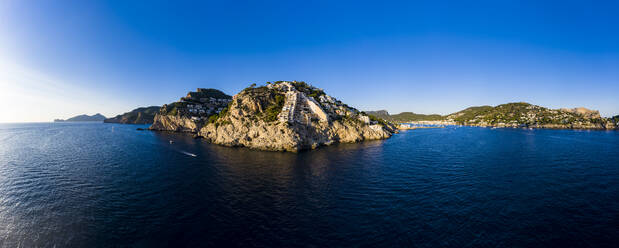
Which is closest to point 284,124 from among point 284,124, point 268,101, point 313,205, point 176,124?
point 284,124

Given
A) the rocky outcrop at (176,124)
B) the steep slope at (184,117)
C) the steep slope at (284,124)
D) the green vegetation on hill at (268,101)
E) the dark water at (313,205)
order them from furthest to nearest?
1. the steep slope at (184,117)
2. the rocky outcrop at (176,124)
3. the green vegetation on hill at (268,101)
4. the steep slope at (284,124)
5. the dark water at (313,205)

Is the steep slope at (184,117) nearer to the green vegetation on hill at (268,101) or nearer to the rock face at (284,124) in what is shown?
the rock face at (284,124)

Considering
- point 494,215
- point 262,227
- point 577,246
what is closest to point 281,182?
point 262,227

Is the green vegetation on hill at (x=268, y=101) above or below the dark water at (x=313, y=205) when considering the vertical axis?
above

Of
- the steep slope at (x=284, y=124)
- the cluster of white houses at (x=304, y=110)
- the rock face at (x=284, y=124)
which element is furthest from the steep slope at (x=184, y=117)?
the cluster of white houses at (x=304, y=110)

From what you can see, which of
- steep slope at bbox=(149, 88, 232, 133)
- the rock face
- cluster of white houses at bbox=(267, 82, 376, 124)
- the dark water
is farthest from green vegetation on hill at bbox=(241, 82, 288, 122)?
steep slope at bbox=(149, 88, 232, 133)

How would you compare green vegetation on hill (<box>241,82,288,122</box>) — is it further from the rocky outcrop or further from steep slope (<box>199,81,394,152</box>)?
the rocky outcrop
